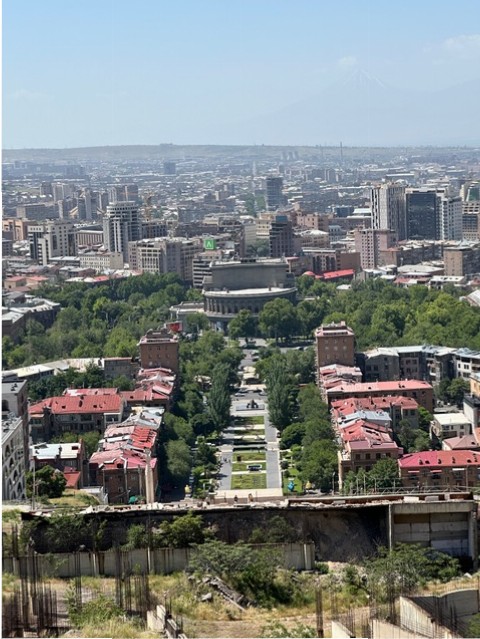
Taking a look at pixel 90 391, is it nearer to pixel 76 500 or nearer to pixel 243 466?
pixel 243 466

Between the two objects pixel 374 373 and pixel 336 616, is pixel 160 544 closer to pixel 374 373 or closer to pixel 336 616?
pixel 336 616

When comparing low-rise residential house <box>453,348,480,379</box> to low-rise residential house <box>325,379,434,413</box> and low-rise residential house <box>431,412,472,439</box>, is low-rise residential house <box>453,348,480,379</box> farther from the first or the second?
low-rise residential house <box>431,412,472,439</box>

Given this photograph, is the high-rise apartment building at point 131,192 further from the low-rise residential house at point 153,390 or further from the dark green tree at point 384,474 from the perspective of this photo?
the dark green tree at point 384,474

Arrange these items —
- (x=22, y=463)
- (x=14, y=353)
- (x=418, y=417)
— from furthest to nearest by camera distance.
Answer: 1. (x=14, y=353)
2. (x=418, y=417)
3. (x=22, y=463)

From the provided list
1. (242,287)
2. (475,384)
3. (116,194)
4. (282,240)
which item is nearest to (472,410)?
(475,384)

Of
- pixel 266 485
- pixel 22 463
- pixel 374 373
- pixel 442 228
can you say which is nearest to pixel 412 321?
pixel 374 373
